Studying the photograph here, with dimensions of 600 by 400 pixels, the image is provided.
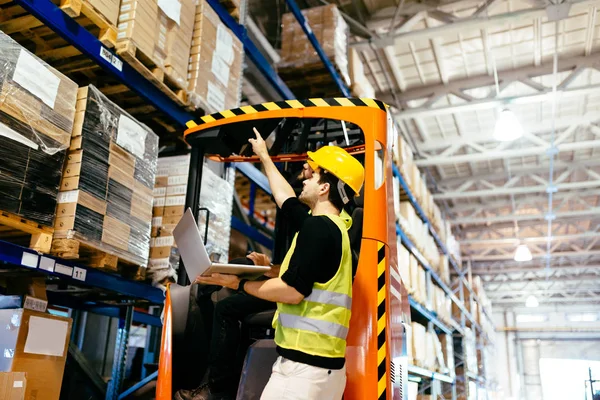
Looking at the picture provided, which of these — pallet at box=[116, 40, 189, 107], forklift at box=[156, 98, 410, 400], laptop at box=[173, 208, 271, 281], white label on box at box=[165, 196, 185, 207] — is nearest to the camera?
laptop at box=[173, 208, 271, 281]

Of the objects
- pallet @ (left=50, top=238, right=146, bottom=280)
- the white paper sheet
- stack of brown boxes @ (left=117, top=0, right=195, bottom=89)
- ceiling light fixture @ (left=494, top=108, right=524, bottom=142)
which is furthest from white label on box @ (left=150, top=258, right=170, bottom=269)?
ceiling light fixture @ (left=494, top=108, right=524, bottom=142)

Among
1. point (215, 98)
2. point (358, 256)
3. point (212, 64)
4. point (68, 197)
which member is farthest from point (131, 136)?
point (358, 256)

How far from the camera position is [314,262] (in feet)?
7.08

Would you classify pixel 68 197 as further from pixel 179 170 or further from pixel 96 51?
pixel 179 170

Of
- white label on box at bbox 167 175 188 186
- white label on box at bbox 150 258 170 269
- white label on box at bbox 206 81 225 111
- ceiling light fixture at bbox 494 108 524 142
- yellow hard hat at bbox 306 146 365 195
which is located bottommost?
white label on box at bbox 150 258 170 269

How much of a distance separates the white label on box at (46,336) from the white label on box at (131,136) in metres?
1.24

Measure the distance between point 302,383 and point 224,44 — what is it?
369 centimetres

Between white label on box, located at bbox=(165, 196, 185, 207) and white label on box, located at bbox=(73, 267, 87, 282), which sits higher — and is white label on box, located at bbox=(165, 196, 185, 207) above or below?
above

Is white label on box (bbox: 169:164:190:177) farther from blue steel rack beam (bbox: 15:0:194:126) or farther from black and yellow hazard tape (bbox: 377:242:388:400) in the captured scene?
black and yellow hazard tape (bbox: 377:242:388:400)

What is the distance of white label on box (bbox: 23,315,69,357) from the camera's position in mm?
3092

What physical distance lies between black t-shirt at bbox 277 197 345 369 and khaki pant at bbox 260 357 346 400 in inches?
1.0

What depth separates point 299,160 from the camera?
3561 millimetres

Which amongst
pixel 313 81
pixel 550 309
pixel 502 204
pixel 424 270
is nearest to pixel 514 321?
pixel 550 309

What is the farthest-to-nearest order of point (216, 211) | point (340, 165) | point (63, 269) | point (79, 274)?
1. point (216, 211)
2. point (79, 274)
3. point (63, 269)
4. point (340, 165)
